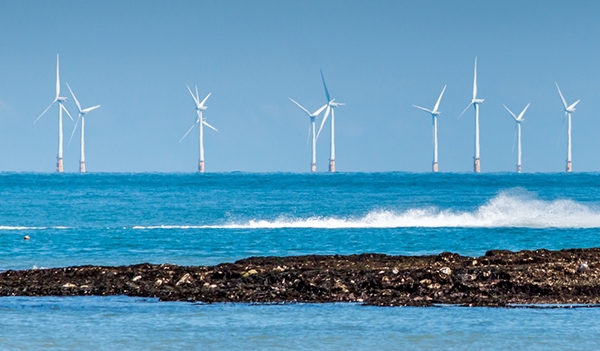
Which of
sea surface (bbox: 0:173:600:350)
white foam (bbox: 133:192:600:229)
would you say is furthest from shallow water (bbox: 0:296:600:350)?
white foam (bbox: 133:192:600:229)

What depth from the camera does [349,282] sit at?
2880cm

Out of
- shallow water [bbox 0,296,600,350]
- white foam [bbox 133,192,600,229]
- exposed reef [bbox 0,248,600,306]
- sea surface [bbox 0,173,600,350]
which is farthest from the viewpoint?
white foam [bbox 133,192,600,229]

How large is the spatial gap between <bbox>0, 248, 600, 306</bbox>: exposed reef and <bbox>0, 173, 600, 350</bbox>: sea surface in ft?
3.11

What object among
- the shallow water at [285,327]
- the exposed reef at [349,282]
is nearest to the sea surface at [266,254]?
the shallow water at [285,327]

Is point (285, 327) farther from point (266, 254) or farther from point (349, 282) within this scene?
point (266, 254)

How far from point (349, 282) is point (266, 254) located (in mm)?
17129

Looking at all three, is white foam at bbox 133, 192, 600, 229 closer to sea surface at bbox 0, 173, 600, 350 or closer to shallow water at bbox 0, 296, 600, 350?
sea surface at bbox 0, 173, 600, 350

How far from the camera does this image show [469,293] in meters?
27.9

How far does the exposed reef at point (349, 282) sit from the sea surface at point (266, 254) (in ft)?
3.11

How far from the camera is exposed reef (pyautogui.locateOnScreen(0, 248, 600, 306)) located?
90.7ft

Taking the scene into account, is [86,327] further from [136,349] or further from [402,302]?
[402,302]

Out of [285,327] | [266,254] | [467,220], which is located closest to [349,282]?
[285,327]

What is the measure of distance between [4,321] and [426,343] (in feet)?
29.0

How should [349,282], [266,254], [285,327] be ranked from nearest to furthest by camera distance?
[285,327] < [349,282] < [266,254]
